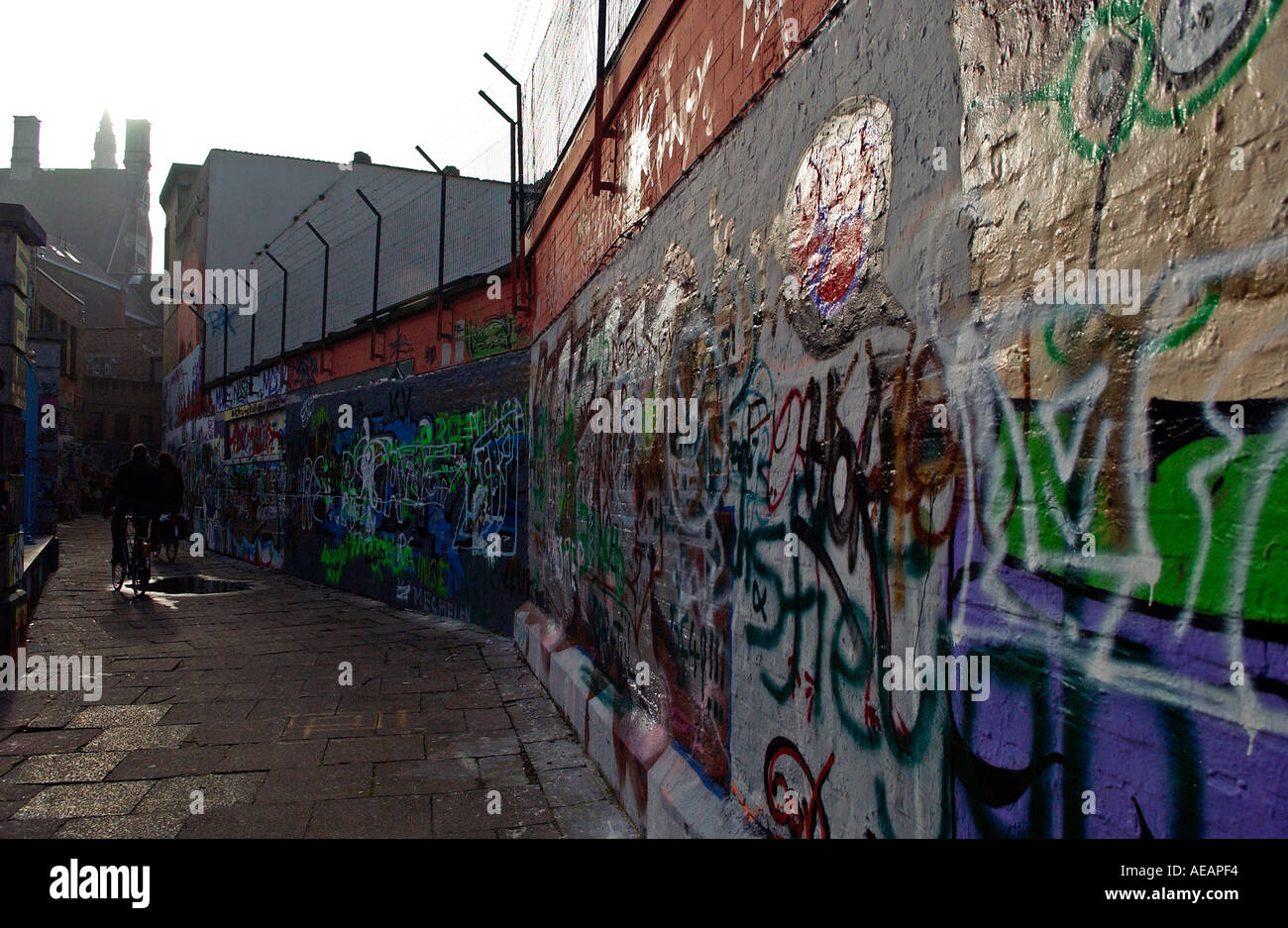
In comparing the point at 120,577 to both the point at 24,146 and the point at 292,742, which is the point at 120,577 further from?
Result: the point at 24,146

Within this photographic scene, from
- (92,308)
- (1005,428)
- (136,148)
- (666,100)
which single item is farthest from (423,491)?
(136,148)

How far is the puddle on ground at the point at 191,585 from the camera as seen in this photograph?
1030 cm

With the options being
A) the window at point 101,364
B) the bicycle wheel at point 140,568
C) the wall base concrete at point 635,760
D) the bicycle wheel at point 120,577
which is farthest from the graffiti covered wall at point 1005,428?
the window at point 101,364

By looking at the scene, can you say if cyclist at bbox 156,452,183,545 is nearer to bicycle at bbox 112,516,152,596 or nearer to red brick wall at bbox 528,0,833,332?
bicycle at bbox 112,516,152,596

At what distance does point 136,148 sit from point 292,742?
65.1 metres

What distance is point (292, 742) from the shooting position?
451 centimetres

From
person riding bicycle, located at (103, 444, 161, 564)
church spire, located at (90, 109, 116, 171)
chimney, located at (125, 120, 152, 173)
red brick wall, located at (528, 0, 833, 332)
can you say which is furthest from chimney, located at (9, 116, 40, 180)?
red brick wall, located at (528, 0, 833, 332)

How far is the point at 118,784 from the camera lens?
389cm

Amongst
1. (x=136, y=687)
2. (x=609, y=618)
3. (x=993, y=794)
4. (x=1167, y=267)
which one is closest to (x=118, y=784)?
(x=136, y=687)

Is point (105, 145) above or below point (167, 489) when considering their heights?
above

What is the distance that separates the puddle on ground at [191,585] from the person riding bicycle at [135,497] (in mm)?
809

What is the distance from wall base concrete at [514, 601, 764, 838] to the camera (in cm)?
292

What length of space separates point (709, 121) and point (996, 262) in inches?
76.8

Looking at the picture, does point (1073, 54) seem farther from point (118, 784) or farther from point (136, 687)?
point (136, 687)
